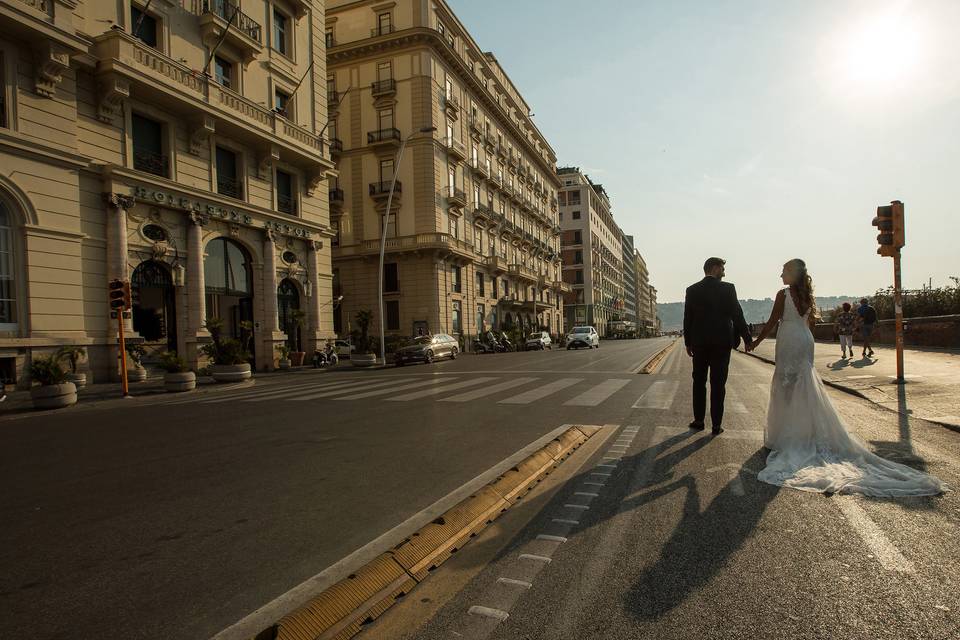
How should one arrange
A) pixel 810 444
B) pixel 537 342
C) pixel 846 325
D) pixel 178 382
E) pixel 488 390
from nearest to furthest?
pixel 810 444
pixel 488 390
pixel 178 382
pixel 846 325
pixel 537 342

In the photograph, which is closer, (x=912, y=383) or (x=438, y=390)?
(x=912, y=383)

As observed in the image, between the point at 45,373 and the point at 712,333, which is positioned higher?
the point at 712,333

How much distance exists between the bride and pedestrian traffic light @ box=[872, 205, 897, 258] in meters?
5.90

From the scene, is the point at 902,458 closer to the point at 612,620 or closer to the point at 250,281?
the point at 612,620

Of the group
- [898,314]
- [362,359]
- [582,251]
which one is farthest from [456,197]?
[582,251]

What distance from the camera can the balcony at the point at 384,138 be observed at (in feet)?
124

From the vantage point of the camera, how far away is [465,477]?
446 centimetres

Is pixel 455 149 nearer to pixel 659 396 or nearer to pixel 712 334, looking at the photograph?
pixel 659 396

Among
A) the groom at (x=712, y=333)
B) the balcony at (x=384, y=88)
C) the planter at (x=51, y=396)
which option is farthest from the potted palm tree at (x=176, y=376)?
the balcony at (x=384, y=88)

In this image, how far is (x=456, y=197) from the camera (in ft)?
133

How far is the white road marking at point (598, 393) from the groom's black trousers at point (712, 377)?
7.62 feet

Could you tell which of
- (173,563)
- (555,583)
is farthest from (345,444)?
(555,583)

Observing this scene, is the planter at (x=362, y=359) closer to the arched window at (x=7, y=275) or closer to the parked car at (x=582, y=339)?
the arched window at (x=7, y=275)

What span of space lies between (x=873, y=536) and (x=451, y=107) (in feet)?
137
